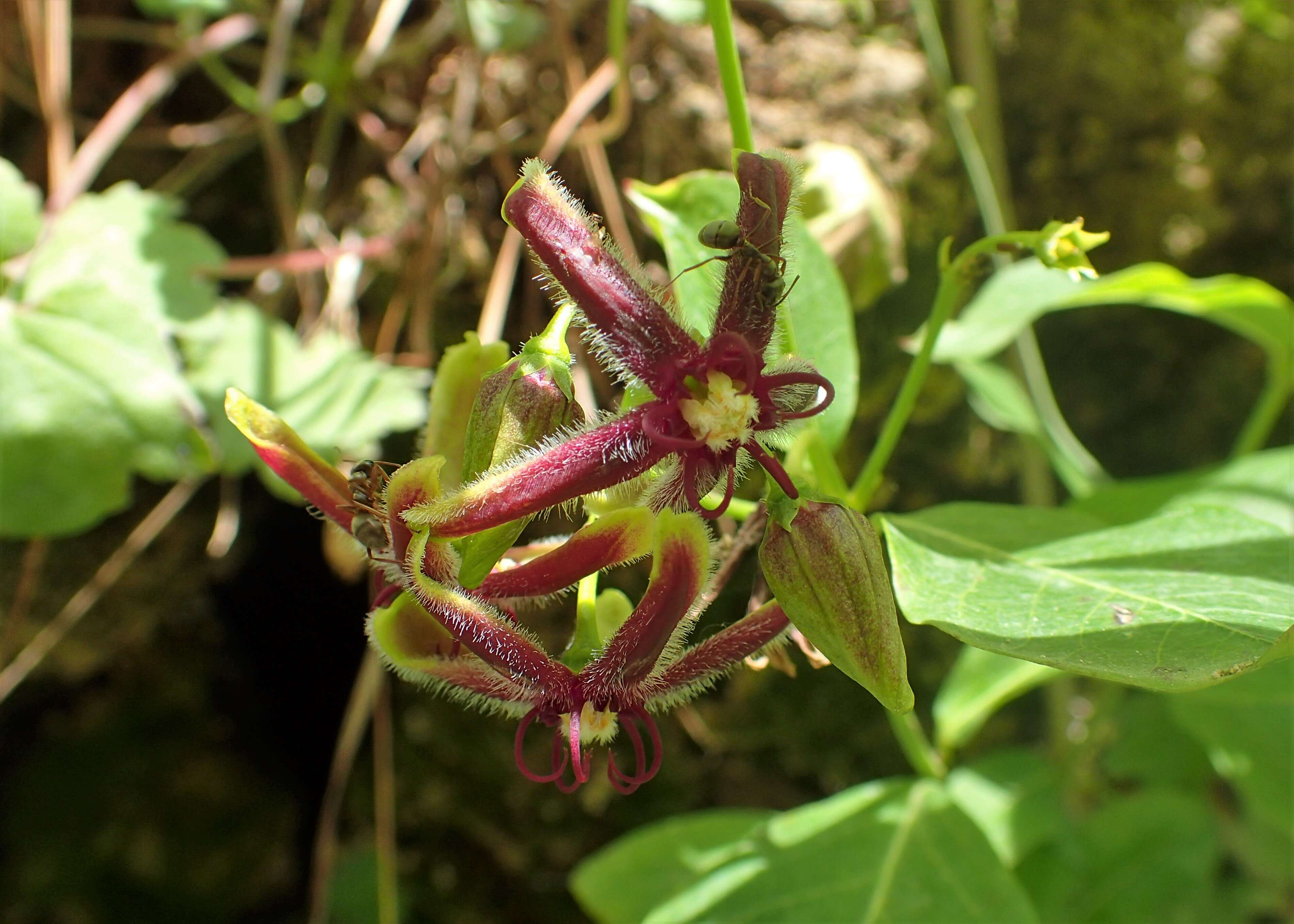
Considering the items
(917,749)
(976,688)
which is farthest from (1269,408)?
(917,749)

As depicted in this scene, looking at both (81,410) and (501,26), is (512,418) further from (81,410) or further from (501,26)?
Result: (501,26)

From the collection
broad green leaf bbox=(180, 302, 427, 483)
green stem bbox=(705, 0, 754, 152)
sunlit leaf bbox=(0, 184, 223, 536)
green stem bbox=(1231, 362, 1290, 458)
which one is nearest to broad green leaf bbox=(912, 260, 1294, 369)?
green stem bbox=(1231, 362, 1290, 458)

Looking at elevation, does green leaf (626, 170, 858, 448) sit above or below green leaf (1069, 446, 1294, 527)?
above

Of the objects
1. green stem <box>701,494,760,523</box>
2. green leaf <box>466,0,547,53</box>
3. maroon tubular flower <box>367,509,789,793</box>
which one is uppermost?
green leaf <box>466,0,547,53</box>

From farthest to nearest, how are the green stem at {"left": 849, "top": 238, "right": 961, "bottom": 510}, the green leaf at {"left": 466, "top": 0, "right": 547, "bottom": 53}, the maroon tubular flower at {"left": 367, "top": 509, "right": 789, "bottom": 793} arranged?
1. the green leaf at {"left": 466, "top": 0, "right": 547, "bottom": 53}
2. the green stem at {"left": 849, "top": 238, "right": 961, "bottom": 510}
3. the maroon tubular flower at {"left": 367, "top": 509, "right": 789, "bottom": 793}

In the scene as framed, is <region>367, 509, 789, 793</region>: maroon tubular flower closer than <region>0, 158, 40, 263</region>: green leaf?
Yes

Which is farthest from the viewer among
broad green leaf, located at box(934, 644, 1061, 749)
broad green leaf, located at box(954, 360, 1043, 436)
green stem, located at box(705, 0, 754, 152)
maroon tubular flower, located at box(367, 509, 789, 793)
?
broad green leaf, located at box(954, 360, 1043, 436)

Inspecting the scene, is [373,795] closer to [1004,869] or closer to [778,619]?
[1004,869]

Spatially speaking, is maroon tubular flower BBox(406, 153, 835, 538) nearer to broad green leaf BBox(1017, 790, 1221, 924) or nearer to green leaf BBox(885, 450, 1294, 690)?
green leaf BBox(885, 450, 1294, 690)
